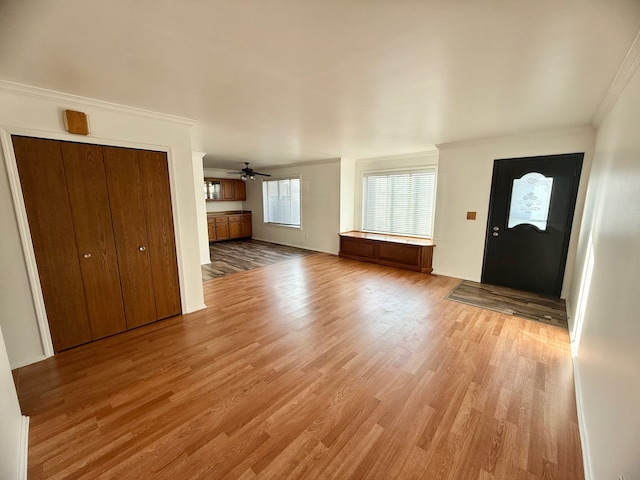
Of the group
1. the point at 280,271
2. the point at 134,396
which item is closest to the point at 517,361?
the point at 134,396

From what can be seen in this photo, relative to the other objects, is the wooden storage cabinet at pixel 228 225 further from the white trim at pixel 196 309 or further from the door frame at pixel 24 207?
the door frame at pixel 24 207

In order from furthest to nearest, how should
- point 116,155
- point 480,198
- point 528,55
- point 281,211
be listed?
point 281,211, point 480,198, point 116,155, point 528,55

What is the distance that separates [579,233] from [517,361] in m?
2.29

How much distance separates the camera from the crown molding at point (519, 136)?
3.32 meters

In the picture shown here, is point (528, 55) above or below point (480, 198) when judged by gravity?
above

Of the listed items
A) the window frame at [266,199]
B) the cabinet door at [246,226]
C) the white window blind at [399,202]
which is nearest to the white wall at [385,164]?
the white window blind at [399,202]

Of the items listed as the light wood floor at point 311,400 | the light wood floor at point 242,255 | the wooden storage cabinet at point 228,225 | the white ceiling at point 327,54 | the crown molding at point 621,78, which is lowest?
the light wood floor at point 311,400

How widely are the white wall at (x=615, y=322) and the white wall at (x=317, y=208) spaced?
4611 mm

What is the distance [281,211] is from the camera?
25.7 feet

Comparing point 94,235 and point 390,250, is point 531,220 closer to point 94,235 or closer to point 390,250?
point 390,250

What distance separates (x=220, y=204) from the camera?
27.9ft

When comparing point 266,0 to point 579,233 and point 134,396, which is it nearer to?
point 134,396

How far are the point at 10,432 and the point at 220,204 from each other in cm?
763

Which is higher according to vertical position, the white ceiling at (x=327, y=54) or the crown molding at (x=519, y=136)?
the white ceiling at (x=327, y=54)
